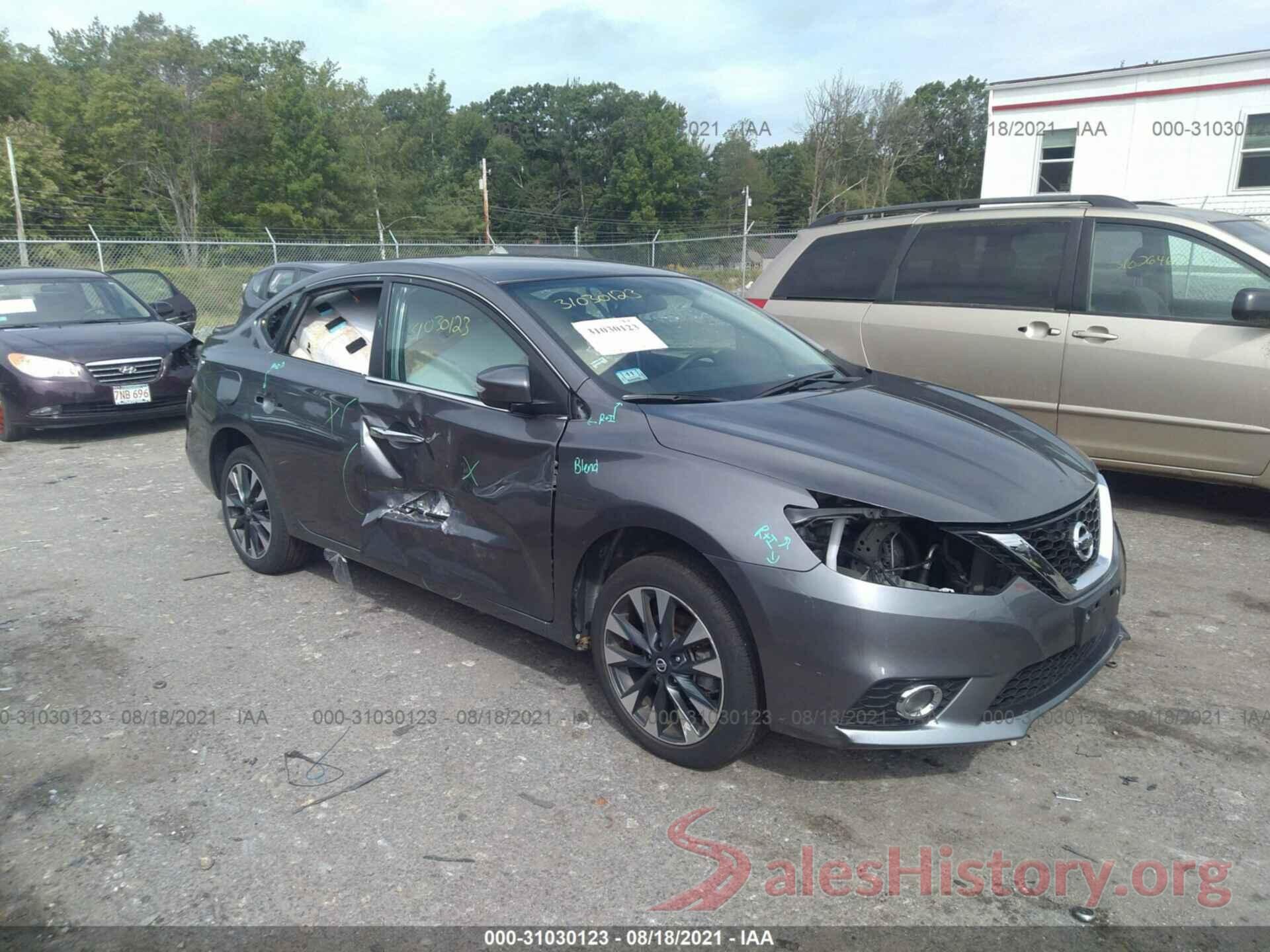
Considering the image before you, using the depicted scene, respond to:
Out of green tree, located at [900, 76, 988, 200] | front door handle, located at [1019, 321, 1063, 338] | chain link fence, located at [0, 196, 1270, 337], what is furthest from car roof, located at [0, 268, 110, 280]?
green tree, located at [900, 76, 988, 200]

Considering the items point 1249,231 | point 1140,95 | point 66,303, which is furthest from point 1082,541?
point 1140,95

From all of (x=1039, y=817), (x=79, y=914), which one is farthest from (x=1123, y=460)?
(x=79, y=914)

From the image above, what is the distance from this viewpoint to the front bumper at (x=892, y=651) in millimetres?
2727

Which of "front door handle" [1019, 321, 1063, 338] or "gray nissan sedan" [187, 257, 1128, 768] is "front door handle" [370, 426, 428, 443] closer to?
"gray nissan sedan" [187, 257, 1128, 768]

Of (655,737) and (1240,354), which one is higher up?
(1240,354)

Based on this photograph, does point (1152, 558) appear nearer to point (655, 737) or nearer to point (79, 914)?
point (655, 737)

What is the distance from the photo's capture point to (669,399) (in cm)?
345

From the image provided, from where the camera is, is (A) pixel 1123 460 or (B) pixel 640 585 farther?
(A) pixel 1123 460

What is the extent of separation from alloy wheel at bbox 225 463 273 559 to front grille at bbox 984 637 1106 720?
143 inches

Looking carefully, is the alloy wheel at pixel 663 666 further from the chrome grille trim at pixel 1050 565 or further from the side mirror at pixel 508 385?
the chrome grille trim at pixel 1050 565

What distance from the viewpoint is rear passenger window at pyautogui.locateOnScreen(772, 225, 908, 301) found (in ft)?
21.8

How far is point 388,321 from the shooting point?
4207 millimetres

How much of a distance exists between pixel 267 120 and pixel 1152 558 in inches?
2026

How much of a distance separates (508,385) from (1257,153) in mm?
20942
